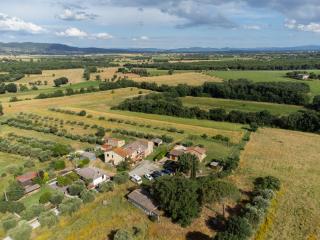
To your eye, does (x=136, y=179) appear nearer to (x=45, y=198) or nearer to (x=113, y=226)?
(x=113, y=226)

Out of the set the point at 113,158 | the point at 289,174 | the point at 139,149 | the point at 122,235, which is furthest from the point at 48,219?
the point at 289,174

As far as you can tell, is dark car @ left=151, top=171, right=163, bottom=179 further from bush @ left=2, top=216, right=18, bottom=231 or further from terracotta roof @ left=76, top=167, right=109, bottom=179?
bush @ left=2, top=216, right=18, bottom=231

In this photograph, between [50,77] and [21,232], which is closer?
[21,232]

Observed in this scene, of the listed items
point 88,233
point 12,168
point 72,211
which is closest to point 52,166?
point 12,168

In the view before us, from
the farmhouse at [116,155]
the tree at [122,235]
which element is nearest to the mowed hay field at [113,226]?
the tree at [122,235]

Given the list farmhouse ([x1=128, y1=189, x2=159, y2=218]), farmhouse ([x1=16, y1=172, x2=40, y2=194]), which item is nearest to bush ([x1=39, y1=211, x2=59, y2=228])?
farmhouse ([x1=16, y1=172, x2=40, y2=194])

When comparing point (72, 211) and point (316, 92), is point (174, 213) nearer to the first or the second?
point (72, 211)

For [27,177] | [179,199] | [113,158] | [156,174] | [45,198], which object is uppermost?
[179,199]
